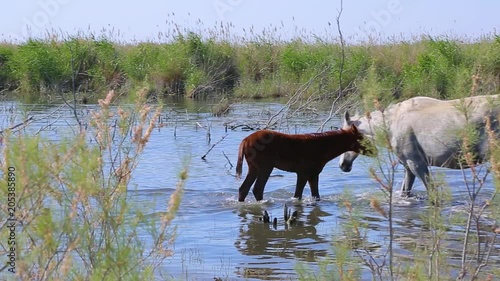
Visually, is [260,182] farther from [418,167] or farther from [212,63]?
[212,63]

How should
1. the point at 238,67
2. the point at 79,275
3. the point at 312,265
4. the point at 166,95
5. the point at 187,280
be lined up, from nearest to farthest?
1. the point at 79,275
2. the point at 187,280
3. the point at 312,265
4. the point at 166,95
5. the point at 238,67

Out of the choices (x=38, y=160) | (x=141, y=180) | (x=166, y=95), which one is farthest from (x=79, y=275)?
(x=166, y=95)

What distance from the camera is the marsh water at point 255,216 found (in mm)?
7395

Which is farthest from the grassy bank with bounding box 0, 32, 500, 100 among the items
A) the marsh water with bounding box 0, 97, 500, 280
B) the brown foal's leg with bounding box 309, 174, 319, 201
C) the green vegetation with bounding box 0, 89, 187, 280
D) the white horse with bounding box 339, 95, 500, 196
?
the green vegetation with bounding box 0, 89, 187, 280

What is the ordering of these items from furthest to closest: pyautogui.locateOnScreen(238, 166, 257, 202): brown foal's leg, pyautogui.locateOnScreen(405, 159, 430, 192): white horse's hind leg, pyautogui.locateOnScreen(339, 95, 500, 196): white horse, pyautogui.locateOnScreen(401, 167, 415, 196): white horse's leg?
pyautogui.locateOnScreen(238, 166, 257, 202): brown foal's leg
pyautogui.locateOnScreen(401, 167, 415, 196): white horse's leg
pyautogui.locateOnScreen(405, 159, 430, 192): white horse's hind leg
pyautogui.locateOnScreen(339, 95, 500, 196): white horse

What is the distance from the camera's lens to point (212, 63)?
2550 centimetres

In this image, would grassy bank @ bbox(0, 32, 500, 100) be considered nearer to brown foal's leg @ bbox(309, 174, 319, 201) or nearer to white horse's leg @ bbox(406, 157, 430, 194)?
brown foal's leg @ bbox(309, 174, 319, 201)

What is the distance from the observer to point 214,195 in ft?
36.9

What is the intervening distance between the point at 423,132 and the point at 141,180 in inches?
166

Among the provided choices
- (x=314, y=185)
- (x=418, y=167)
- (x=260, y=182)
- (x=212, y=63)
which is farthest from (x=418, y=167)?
(x=212, y=63)

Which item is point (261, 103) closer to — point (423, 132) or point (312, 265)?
point (423, 132)

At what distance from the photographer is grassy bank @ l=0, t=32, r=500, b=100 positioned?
22.7m

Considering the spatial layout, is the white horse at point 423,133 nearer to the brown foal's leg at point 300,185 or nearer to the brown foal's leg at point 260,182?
the brown foal's leg at point 300,185

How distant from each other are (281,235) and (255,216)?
41.3 inches
